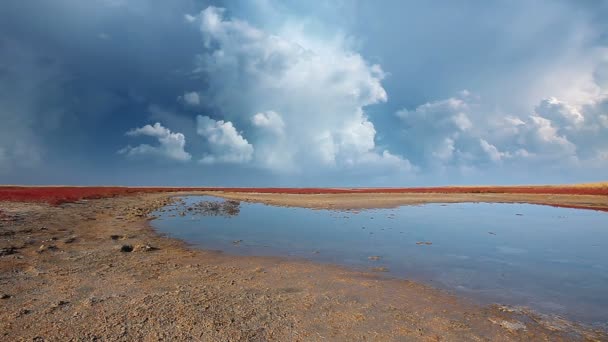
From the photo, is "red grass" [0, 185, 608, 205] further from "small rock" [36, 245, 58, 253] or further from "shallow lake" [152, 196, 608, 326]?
"shallow lake" [152, 196, 608, 326]

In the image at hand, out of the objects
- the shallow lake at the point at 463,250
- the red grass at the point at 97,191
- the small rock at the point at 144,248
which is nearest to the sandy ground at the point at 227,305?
the small rock at the point at 144,248

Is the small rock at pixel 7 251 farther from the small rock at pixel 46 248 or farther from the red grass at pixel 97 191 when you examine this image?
the red grass at pixel 97 191

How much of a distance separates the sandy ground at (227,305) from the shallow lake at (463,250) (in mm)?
1491

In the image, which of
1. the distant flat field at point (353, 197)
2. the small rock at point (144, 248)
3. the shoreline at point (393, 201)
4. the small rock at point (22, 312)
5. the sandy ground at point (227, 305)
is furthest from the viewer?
the shoreline at point (393, 201)

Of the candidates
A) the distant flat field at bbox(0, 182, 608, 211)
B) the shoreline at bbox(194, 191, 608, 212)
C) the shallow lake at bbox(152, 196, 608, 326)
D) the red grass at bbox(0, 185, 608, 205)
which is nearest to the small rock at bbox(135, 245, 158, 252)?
the shallow lake at bbox(152, 196, 608, 326)

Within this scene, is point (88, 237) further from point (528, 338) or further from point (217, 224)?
point (528, 338)

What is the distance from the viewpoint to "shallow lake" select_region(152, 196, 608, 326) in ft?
31.5

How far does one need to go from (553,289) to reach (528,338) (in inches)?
175

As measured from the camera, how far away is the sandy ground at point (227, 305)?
6496mm

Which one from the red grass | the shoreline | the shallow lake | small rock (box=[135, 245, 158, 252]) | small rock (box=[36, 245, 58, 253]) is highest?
the red grass

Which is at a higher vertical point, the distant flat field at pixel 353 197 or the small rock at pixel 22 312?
the distant flat field at pixel 353 197

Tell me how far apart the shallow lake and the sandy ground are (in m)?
1.49

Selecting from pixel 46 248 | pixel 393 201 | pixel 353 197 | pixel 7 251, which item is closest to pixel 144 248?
pixel 46 248

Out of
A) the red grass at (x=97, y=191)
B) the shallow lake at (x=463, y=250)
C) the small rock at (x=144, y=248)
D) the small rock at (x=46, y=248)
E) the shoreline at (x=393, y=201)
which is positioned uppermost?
the red grass at (x=97, y=191)
